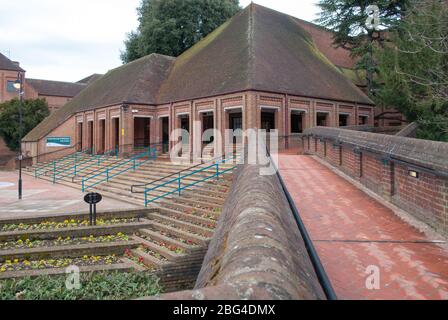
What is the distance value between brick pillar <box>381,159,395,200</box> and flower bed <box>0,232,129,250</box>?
7234 millimetres

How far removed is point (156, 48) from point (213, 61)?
45.1 ft

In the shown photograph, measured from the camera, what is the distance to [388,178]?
23.4 feet

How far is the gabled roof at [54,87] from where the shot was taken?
59750mm

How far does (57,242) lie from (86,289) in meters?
4.11

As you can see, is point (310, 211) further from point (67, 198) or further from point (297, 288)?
point (67, 198)

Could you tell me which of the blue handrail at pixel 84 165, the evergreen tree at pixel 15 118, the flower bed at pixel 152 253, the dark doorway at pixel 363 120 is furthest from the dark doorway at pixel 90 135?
the flower bed at pixel 152 253

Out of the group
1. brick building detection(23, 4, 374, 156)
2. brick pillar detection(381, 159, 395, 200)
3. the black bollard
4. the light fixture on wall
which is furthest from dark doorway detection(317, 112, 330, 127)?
the light fixture on wall

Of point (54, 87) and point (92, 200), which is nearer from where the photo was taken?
point (92, 200)

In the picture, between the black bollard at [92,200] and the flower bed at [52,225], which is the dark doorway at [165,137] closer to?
the flower bed at [52,225]

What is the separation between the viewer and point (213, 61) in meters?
27.1

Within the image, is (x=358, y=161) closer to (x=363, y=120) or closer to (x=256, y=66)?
(x=256, y=66)

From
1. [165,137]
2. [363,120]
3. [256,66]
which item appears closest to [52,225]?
[256,66]

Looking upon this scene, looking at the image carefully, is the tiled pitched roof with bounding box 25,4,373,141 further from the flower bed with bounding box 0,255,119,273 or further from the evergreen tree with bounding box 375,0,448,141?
the flower bed with bounding box 0,255,119,273

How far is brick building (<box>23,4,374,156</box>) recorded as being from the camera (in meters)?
22.8
